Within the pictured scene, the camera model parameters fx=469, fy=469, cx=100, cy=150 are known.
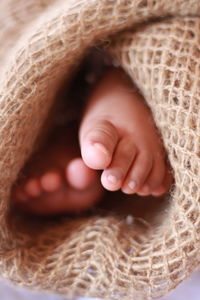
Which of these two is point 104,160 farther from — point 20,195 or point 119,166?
point 20,195

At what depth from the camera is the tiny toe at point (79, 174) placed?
1.32 ft

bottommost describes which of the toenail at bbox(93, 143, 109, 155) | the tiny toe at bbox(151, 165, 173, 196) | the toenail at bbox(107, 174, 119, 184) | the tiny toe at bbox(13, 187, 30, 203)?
the tiny toe at bbox(151, 165, 173, 196)

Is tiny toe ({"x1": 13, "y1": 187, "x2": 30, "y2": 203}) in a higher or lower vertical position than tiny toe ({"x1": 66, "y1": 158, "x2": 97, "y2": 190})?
higher

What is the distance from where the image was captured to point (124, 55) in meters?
0.41

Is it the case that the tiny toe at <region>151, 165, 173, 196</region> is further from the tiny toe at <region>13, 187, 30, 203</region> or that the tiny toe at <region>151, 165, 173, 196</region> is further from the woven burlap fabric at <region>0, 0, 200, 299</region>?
the tiny toe at <region>13, 187, 30, 203</region>

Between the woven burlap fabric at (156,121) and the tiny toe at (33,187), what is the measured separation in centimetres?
2

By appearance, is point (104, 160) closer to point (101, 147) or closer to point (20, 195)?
point (101, 147)

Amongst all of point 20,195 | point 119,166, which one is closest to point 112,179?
point 119,166

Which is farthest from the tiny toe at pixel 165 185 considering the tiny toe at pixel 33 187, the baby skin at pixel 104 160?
the tiny toe at pixel 33 187

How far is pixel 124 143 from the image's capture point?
382 mm

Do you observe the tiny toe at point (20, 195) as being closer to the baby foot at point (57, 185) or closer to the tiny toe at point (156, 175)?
the baby foot at point (57, 185)

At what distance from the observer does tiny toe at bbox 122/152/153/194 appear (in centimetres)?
37

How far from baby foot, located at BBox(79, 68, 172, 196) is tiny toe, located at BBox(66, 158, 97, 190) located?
0.08 feet

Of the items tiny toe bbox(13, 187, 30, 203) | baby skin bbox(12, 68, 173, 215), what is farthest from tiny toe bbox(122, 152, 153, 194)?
tiny toe bbox(13, 187, 30, 203)
